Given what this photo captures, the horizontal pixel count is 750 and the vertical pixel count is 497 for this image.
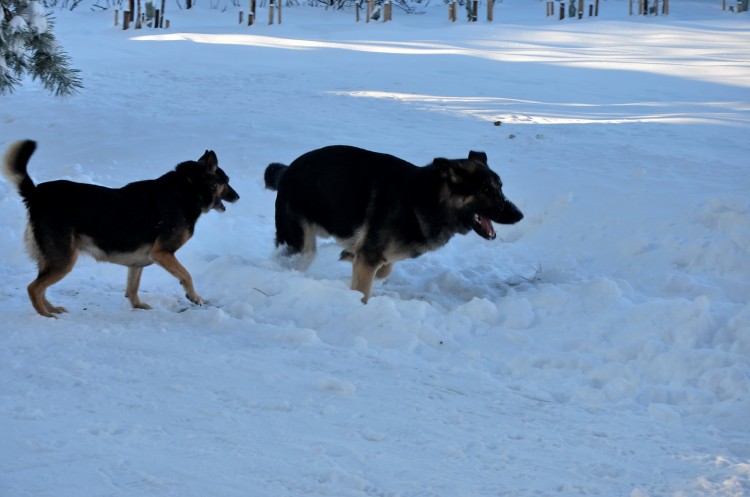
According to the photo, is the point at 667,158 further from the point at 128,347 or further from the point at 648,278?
the point at 128,347

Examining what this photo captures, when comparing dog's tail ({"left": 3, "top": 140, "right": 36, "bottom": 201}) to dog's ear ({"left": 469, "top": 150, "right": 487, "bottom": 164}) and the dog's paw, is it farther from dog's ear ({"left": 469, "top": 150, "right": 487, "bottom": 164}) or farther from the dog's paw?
dog's ear ({"left": 469, "top": 150, "right": 487, "bottom": 164})

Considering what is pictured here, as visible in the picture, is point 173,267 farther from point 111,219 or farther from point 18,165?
point 18,165

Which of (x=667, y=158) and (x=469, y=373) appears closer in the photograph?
(x=469, y=373)

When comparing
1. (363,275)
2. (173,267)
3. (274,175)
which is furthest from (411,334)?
(274,175)

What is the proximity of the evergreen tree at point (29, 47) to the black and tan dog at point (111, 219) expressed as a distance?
2735 mm

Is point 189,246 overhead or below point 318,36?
below

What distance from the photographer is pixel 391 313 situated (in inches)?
258

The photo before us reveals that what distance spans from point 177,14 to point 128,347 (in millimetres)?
45060

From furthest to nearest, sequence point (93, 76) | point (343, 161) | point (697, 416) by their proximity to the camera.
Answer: point (93, 76) → point (343, 161) → point (697, 416)

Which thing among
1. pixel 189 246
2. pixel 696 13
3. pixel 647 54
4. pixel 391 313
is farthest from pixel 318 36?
pixel 391 313

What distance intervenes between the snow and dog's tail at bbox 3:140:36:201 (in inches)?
39.1

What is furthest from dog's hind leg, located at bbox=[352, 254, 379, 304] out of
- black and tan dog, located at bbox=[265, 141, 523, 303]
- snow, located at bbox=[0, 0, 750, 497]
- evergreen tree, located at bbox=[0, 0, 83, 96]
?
evergreen tree, located at bbox=[0, 0, 83, 96]

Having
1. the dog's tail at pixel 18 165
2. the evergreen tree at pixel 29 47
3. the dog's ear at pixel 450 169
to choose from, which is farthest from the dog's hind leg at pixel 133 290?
→ the evergreen tree at pixel 29 47

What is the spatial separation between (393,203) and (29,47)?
451cm
